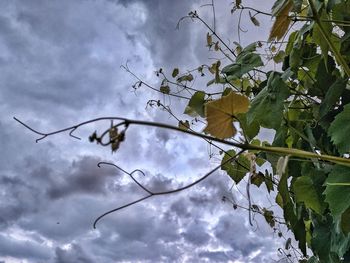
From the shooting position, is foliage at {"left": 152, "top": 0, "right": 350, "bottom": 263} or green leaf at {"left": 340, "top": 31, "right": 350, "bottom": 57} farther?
green leaf at {"left": 340, "top": 31, "right": 350, "bottom": 57}

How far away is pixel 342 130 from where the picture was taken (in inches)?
34.7

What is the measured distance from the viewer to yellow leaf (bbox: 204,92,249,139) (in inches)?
22.9

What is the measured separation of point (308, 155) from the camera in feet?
1.93

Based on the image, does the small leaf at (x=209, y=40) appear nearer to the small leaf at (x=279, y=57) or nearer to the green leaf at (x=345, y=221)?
the small leaf at (x=279, y=57)

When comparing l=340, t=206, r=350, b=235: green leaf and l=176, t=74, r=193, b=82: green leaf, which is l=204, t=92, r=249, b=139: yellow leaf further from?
l=176, t=74, r=193, b=82: green leaf

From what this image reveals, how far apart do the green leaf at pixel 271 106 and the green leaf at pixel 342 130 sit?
120 millimetres

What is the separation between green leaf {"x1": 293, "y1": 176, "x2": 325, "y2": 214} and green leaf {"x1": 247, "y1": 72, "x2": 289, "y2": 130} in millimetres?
117

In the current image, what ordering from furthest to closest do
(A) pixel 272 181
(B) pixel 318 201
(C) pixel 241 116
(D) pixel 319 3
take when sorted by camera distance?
1. (A) pixel 272 181
2. (C) pixel 241 116
3. (B) pixel 318 201
4. (D) pixel 319 3

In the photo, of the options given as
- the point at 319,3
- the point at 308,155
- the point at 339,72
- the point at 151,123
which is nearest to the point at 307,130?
the point at 339,72

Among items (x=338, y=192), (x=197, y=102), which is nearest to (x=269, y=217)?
(x=197, y=102)

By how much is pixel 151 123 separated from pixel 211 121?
135 millimetres

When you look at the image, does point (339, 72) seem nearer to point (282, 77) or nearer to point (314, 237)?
point (282, 77)

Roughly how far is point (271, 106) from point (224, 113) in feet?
1.39

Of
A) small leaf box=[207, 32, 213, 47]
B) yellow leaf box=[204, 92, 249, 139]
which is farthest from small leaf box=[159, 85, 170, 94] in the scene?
yellow leaf box=[204, 92, 249, 139]
